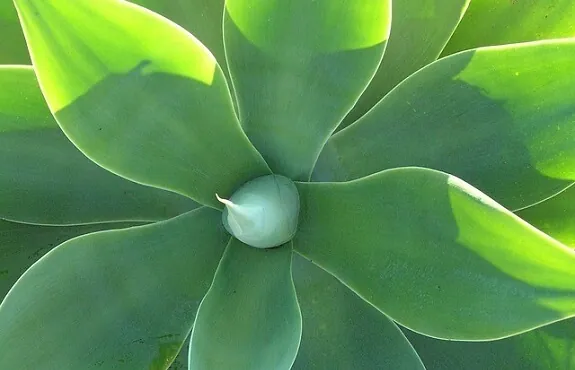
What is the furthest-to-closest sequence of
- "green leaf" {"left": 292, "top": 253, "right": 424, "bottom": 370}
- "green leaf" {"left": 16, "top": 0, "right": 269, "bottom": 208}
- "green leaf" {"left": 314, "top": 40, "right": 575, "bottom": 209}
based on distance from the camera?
1. "green leaf" {"left": 292, "top": 253, "right": 424, "bottom": 370}
2. "green leaf" {"left": 314, "top": 40, "right": 575, "bottom": 209}
3. "green leaf" {"left": 16, "top": 0, "right": 269, "bottom": 208}

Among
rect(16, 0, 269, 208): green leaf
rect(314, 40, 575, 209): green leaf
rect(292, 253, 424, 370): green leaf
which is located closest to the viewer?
rect(16, 0, 269, 208): green leaf

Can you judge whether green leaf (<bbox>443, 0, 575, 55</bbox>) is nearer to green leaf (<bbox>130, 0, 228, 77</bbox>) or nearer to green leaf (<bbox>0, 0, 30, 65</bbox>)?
green leaf (<bbox>130, 0, 228, 77</bbox>)

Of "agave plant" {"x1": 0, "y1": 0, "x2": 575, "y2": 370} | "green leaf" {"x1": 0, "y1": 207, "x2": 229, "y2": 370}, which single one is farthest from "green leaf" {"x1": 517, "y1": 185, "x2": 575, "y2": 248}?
"green leaf" {"x1": 0, "y1": 207, "x2": 229, "y2": 370}

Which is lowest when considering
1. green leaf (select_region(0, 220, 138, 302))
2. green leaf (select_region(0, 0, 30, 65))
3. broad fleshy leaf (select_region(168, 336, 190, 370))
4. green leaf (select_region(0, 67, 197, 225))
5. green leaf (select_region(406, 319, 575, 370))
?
broad fleshy leaf (select_region(168, 336, 190, 370))

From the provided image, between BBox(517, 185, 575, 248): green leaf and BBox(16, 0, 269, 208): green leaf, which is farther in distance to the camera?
BBox(517, 185, 575, 248): green leaf

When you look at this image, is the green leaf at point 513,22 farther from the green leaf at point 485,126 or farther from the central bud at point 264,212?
the central bud at point 264,212

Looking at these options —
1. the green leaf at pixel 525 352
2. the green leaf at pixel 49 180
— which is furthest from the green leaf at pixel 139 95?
the green leaf at pixel 525 352

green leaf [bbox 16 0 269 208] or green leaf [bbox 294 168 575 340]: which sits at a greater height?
green leaf [bbox 16 0 269 208]
